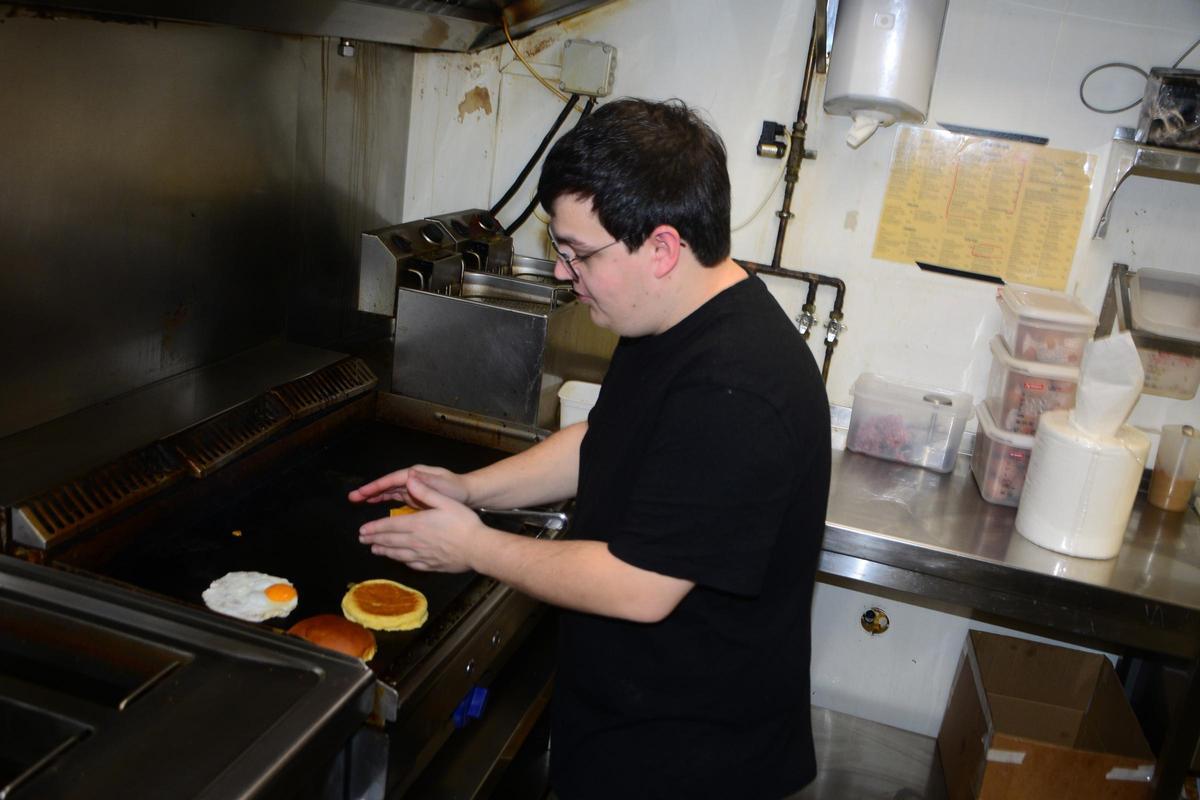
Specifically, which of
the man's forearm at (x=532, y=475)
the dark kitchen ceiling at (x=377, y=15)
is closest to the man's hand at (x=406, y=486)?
the man's forearm at (x=532, y=475)

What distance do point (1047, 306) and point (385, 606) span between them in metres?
1.70

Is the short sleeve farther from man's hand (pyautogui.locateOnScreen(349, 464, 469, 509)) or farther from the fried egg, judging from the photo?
the fried egg

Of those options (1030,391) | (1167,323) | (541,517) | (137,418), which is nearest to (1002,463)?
(1030,391)

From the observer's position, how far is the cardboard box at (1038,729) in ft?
7.30

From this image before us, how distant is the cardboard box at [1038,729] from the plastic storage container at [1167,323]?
2.41 ft

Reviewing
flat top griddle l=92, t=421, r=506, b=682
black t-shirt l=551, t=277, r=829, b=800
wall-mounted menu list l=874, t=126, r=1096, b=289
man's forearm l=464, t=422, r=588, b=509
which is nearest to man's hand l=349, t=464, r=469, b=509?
man's forearm l=464, t=422, r=588, b=509

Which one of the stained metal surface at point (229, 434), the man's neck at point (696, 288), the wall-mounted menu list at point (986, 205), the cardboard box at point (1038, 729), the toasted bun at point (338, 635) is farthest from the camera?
the wall-mounted menu list at point (986, 205)

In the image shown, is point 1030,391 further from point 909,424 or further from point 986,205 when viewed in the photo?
point 986,205

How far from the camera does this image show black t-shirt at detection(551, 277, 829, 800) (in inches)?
44.6

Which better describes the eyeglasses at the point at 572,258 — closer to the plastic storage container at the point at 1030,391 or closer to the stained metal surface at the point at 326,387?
the stained metal surface at the point at 326,387

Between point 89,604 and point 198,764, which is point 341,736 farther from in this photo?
point 89,604

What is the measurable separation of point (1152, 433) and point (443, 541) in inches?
78.4

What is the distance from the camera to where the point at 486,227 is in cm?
262

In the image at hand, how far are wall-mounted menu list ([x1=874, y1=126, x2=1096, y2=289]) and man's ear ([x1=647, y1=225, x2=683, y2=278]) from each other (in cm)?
154
